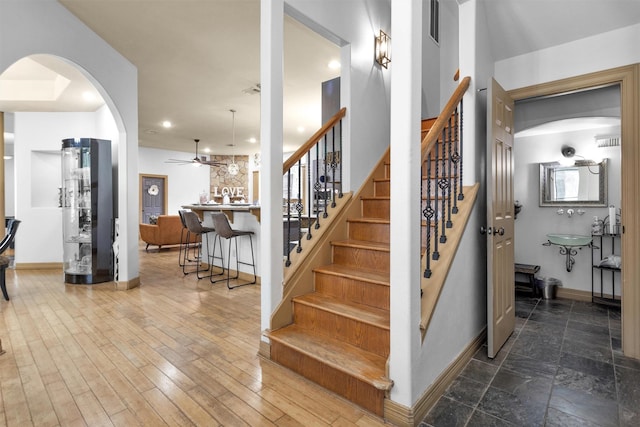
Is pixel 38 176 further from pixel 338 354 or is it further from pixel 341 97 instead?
pixel 338 354

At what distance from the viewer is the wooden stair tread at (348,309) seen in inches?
84.8

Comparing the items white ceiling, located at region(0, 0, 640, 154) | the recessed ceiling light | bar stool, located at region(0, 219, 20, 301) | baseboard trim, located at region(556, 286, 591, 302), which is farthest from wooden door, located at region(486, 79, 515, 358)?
the recessed ceiling light

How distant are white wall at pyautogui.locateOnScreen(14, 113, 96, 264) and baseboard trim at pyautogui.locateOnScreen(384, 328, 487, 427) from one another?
6697mm

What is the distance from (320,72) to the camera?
4.87 meters

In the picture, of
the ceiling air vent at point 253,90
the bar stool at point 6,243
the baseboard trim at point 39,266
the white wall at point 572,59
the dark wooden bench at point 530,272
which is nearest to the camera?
the white wall at point 572,59

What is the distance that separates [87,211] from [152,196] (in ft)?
18.6

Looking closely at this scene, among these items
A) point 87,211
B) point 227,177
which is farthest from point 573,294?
point 227,177

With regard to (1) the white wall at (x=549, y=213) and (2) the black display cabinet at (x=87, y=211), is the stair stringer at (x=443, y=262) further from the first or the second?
(2) the black display cabinet at (x=87, y=211)

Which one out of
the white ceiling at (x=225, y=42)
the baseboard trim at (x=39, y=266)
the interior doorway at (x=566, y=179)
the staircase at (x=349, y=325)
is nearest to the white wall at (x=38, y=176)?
the baseboard trim at (x=39, y=266)

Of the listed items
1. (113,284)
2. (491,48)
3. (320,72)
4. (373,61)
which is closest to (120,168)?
(113,284)

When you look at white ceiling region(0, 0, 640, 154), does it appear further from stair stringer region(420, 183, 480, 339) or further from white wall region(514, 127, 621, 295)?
white wall region(514, 127, 621, 295)

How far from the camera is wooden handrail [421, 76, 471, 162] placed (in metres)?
2.03

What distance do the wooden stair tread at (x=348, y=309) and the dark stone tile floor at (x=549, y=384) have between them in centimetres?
58

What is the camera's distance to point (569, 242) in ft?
12.9
